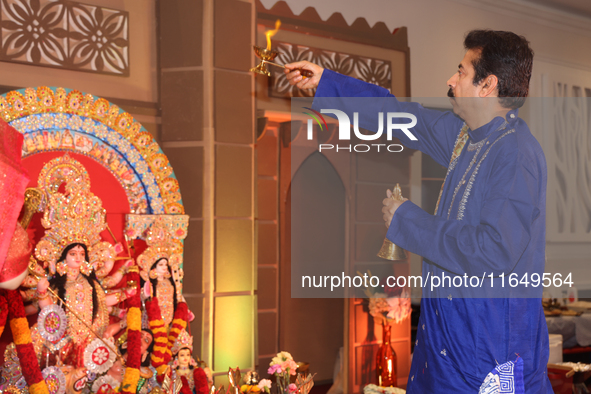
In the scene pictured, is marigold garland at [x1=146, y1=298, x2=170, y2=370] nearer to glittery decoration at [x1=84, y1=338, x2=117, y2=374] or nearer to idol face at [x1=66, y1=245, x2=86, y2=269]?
glittery decoration at [x1=84, y1=338, x2=117, y2=374]

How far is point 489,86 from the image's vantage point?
1.51 meters

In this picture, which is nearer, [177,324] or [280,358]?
[177,324]

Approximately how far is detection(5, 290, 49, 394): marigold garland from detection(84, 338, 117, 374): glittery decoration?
242 millimetres

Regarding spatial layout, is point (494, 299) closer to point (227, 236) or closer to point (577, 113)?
point (227, 236)

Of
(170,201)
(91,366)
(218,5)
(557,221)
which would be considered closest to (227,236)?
(170,201)

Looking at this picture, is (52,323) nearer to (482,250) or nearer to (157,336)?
(157,336)

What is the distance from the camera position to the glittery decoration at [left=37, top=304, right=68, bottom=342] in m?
2.62

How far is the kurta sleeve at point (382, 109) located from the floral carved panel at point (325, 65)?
6.32 feet

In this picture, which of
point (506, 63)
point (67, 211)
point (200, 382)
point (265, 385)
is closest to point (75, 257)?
point (67, 211)

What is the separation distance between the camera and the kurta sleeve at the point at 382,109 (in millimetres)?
1805

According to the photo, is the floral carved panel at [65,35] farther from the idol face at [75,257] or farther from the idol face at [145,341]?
the idol face at [145,341]

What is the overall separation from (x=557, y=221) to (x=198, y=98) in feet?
11.0

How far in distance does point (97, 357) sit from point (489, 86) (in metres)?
2.16

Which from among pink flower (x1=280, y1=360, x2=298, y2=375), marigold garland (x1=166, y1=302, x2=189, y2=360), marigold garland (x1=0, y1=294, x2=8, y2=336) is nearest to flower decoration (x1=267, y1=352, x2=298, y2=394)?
pink flower (x1=280, y1=360, x2=298, y2=375)
